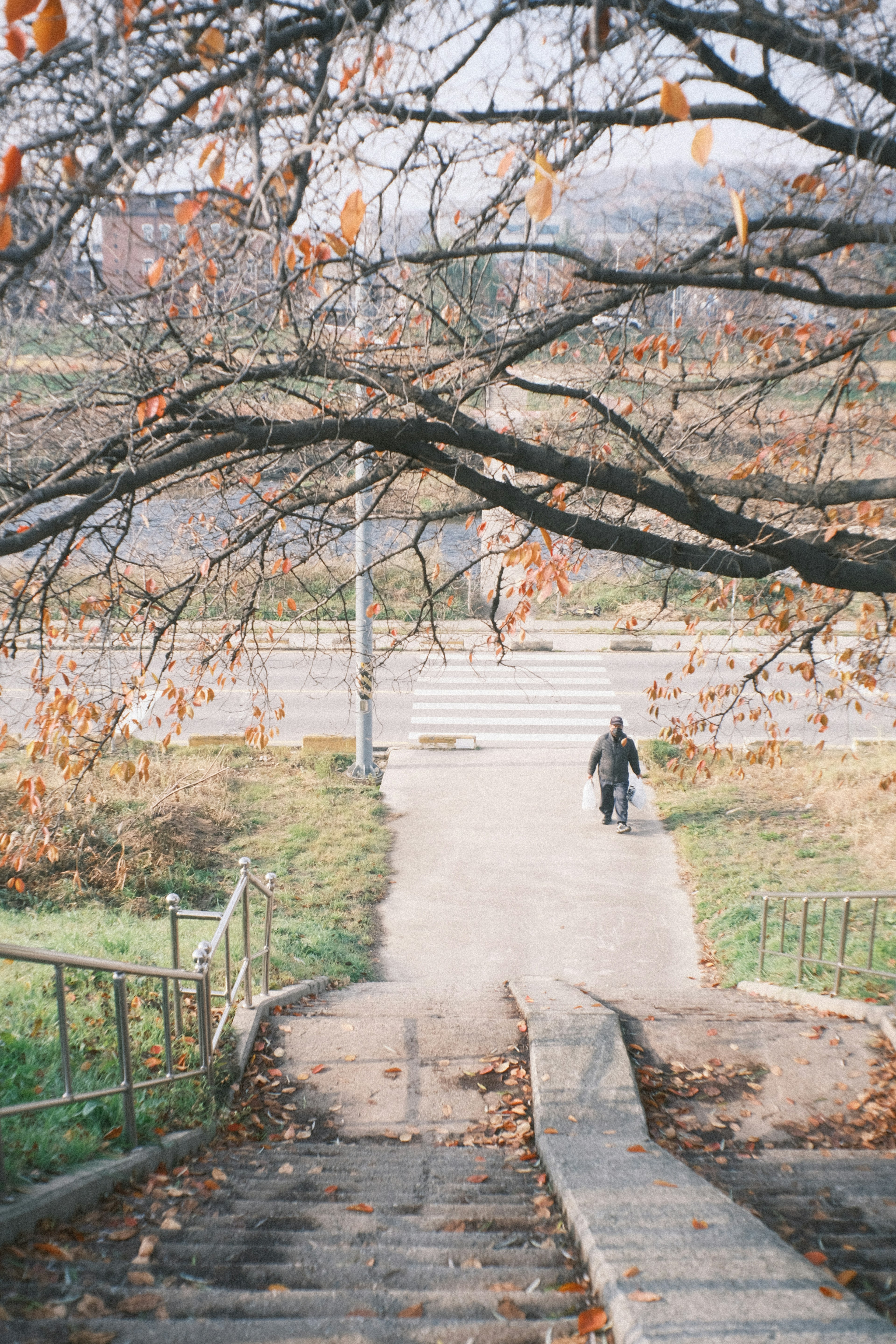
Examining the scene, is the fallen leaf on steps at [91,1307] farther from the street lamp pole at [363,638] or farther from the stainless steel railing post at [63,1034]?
the street lamp pole at [363,638]

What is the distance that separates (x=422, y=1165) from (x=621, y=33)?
525 centimetres

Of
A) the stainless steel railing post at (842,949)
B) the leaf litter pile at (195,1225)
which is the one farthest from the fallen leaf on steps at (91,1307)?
the stainless steel railing post at (842,949)

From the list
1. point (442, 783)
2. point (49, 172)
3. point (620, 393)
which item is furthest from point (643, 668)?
point (49, 172)

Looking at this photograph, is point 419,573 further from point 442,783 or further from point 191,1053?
point 191,1053

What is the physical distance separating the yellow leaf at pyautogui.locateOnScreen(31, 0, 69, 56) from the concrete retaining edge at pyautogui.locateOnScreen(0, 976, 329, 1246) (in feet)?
11.5

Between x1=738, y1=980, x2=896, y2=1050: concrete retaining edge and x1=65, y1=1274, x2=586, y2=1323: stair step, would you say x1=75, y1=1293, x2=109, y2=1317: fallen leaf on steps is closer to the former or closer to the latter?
x1=65, y1=1274, x2=586, y2=1323: stair step

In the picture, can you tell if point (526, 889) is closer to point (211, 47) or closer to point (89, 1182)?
point (89, 1182)

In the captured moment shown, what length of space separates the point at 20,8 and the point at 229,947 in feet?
15.5

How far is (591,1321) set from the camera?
2518 mm

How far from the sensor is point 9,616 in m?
4.64

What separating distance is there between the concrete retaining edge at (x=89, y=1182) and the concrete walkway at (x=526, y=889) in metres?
3.85

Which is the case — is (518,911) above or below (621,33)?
below

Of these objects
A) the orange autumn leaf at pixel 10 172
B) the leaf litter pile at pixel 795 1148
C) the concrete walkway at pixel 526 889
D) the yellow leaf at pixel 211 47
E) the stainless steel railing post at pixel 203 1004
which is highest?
the yellow leaf at pixel 211 47

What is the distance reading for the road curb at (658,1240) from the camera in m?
2.34
